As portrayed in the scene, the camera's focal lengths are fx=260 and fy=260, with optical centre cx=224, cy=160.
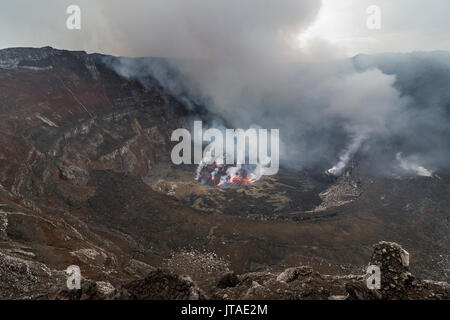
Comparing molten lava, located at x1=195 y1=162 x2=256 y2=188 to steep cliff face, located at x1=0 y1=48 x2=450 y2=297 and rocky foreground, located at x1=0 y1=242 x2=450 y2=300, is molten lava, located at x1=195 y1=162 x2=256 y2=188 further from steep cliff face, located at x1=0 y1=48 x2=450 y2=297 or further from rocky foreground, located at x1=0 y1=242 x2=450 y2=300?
rocky foreground, located at x1=0 y1=242 x2=450 y2=300

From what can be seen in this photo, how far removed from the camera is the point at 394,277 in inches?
391

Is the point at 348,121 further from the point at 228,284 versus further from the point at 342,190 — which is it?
the point at 228,284

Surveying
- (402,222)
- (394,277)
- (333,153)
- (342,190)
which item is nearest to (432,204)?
(402,222)

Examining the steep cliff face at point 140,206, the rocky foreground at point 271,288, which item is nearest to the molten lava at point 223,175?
the steep cliff face at point 140,206

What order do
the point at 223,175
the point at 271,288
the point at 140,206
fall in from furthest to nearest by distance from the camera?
the point at 223,175 → the point at 140,206 → the point at 271,288

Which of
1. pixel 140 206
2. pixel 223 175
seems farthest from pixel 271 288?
pixel 223 175

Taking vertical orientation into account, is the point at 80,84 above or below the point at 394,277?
above

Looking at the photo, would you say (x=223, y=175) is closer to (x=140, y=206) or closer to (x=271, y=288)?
(x=140, y=206)

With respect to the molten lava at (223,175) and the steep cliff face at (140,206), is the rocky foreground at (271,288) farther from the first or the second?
the molten lava at (223,175)

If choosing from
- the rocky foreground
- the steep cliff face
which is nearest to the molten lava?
the steep cliff face

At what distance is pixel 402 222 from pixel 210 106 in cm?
6758

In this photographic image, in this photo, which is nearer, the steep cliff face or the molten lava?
the steep cliff face

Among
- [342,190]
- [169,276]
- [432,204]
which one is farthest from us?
[342,190]

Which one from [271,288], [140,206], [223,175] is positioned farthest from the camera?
[223,175]
